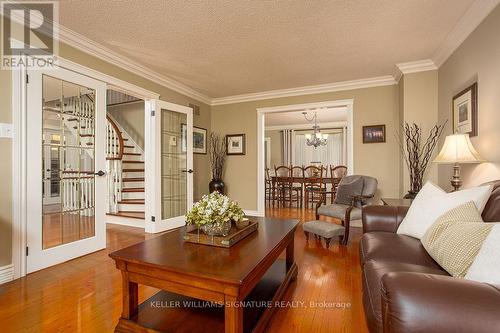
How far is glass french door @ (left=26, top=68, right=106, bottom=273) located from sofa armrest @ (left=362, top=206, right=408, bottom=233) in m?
2.90

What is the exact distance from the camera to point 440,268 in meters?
1.34

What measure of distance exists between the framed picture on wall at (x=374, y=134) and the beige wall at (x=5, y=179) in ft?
14.5

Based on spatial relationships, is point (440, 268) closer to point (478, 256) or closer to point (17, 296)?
point (478, 256)

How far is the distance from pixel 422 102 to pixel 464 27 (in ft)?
3.72

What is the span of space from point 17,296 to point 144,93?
2659mm

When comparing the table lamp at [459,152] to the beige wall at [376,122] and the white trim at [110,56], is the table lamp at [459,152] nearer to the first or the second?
the beige wall at [376,122]

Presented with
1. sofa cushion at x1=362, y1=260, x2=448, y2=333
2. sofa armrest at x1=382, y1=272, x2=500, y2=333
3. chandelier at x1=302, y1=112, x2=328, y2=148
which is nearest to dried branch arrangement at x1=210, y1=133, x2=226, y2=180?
chandelier at x1=302, y1=112, x2=328, y2=148

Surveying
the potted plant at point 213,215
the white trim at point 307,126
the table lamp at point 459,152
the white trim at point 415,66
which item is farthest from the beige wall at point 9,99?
the white trim at point 307,126

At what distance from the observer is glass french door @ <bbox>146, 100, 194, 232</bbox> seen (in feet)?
12.2

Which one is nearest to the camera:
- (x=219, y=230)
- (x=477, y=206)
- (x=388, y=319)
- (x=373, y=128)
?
(x=388, y=319)

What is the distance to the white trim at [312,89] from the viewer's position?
3.94m

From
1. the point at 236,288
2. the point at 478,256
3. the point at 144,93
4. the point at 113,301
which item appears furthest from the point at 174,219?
the point at 478,256

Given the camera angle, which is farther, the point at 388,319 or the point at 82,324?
the point at 82,324

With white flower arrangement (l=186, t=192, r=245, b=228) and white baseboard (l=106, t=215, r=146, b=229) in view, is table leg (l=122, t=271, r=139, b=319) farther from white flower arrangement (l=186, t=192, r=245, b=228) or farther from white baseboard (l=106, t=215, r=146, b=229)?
white baseboard (l=106, t=215, r=146, b=229)
